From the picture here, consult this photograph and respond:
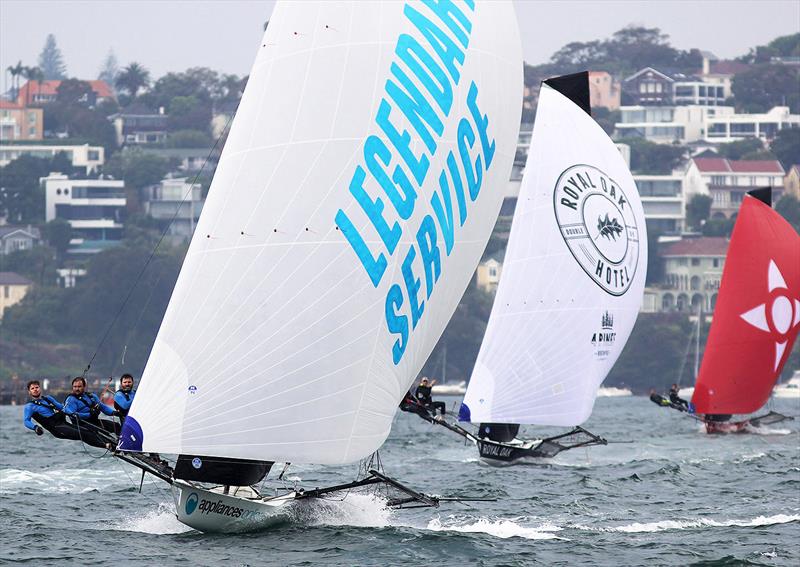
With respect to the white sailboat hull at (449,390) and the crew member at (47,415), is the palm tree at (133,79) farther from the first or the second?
the crew member at (47,415)

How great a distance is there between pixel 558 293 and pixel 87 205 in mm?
109237

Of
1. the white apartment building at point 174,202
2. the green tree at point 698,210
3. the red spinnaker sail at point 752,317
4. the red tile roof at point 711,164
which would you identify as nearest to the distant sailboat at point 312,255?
the red spinnaker sail at point 752,317

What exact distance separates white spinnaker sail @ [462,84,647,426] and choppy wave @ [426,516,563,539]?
20.7 ft

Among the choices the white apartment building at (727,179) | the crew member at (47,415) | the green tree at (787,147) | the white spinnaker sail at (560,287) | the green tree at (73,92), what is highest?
the green tree at (73,92)

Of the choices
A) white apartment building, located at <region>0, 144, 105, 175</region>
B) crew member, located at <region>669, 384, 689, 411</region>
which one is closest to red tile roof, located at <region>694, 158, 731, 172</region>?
white apartment building, located at <region>0, 144, 105, 175</region>

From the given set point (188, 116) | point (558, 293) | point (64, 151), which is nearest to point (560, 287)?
point (558, 293)

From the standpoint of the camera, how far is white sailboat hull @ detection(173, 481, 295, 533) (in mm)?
16109

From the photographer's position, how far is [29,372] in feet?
316

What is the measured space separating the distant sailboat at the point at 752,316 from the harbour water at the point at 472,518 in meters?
4.53

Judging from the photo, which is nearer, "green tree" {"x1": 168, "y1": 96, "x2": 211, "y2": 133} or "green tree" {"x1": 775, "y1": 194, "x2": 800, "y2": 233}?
"green tree" {"x1": 775, "y1": 194, "x2": 800, "y2": 233}

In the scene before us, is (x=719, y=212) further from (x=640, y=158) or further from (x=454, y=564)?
(x=454, y=564)

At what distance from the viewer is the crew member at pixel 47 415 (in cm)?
1611

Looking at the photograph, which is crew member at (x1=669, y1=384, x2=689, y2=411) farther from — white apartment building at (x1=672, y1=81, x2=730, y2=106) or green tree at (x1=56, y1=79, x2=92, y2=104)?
white apartment building at (x1=672, y1=81, x2=730, y2=106)

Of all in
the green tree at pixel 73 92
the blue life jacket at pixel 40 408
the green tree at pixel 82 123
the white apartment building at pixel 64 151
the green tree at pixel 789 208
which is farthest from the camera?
the green tree at pixel 73 92
